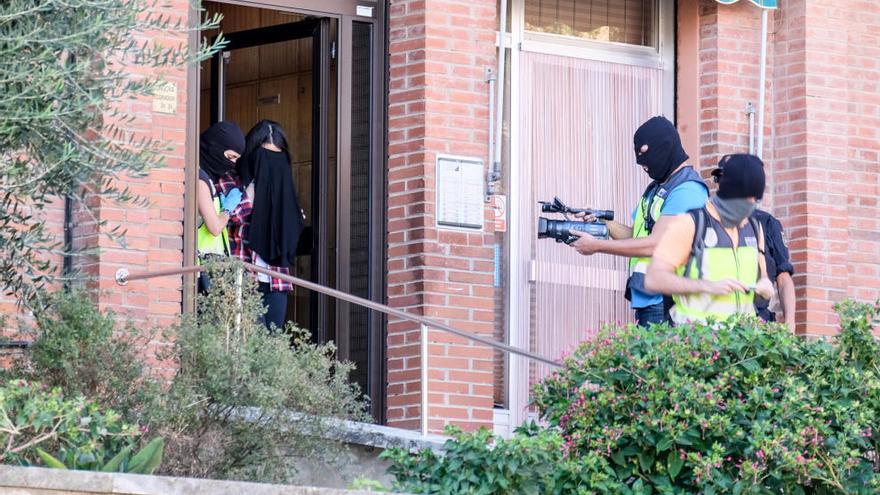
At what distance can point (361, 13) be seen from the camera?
39.8 ft

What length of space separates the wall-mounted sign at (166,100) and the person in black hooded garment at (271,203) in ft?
2.97

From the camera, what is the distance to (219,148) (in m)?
11.4

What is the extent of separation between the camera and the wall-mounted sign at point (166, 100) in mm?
10703

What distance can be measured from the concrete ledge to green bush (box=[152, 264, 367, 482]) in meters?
1.51

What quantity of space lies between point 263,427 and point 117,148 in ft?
5.40

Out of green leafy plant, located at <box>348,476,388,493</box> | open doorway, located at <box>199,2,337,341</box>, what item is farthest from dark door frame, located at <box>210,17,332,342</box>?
green leafy plant, located at <box>348,476,388,493</box>

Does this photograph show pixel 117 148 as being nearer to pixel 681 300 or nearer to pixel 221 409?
pixel 221 409

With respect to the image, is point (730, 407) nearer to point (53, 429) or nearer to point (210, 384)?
point (210, 384)

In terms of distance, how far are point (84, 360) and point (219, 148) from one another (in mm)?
2748

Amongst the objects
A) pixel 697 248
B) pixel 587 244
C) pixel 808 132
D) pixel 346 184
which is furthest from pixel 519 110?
pixel 697 248

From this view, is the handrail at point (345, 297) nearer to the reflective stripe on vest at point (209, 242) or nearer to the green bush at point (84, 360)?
the green bush at point (84, 360)

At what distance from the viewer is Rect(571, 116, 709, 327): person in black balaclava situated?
32.8 ft

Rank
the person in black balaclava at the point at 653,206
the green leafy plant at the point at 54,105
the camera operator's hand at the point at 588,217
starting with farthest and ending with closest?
the camera operator's hand at the point at 588,217
the person in black balaclava at the point at 653,206
the green leafy plant at the point at 54,105

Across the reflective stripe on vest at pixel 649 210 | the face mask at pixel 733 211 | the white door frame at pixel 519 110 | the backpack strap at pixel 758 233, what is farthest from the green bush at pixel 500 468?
the white door frame at pixel 519 110
